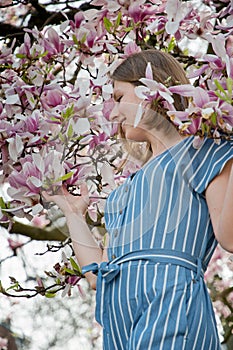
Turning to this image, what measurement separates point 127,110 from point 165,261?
0.32m

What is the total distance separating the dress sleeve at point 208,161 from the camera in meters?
1.34

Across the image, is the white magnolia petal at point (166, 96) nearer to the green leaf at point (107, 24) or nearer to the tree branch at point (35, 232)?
the green leaf at point (107, 24)

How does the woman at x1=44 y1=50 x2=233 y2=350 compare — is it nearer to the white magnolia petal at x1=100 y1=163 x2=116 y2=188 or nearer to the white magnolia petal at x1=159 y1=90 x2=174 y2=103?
the white magnolia petal at x1=159 y1=90 x2=174 y2=103

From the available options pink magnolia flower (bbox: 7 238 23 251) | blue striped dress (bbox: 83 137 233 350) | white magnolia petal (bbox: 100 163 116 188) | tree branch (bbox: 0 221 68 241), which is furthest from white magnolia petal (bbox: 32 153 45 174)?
pink magnolia flower (bbox: 7 238 23 251)

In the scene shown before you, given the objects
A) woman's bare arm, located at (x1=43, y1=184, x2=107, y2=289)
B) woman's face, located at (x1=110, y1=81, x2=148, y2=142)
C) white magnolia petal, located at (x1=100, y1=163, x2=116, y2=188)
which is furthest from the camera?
white magnolia petal, located at (x1=100, y1=163, x2=116, y2=188)

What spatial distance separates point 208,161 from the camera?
4.48ft

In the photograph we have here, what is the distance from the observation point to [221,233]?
1288 millimetres

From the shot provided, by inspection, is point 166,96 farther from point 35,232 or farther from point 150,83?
point 35,232

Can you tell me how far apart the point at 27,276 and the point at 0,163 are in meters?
1.64

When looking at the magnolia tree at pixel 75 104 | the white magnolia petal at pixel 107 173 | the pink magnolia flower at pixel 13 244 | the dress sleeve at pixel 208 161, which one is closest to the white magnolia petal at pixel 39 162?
the magnolia tree at pixel 75 104

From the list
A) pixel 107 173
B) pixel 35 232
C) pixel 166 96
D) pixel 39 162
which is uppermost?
pixel 166 96

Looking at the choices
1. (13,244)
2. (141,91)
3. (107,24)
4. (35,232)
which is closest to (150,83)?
(141,91)

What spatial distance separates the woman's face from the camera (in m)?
1.49

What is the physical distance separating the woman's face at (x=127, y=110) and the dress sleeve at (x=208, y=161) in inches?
5.9
